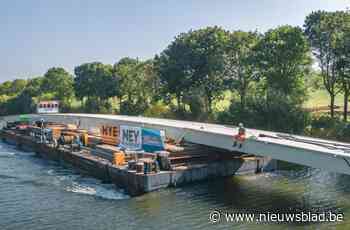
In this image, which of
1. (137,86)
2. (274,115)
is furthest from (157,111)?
(274,115)

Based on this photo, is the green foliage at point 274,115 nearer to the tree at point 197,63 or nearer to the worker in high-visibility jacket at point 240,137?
the tree at point 197,63

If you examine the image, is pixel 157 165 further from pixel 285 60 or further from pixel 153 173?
pixel 285 60

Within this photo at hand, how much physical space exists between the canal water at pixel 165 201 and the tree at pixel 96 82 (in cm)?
6569

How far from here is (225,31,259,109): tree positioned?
81931 mm

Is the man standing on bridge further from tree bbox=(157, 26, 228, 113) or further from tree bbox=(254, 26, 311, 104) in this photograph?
tree bbox=(157, 26, 228, 113)

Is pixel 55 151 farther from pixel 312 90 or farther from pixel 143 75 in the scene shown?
pixel 143 75

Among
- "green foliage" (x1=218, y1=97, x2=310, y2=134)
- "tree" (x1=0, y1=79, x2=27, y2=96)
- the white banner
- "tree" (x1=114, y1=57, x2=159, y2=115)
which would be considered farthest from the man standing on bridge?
"tree" (x1=0, y1=79, x2=27, y2=96)

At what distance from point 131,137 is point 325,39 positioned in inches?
1340

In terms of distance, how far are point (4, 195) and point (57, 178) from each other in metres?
8.53

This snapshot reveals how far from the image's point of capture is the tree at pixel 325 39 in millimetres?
65500

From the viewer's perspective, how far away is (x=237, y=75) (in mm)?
83562

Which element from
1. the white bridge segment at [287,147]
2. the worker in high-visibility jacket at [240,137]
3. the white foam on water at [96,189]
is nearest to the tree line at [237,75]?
the white bridge segment at [287,147]

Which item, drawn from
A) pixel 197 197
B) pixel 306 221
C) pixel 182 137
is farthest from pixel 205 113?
pixel 306 221

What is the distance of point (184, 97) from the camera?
287ft
